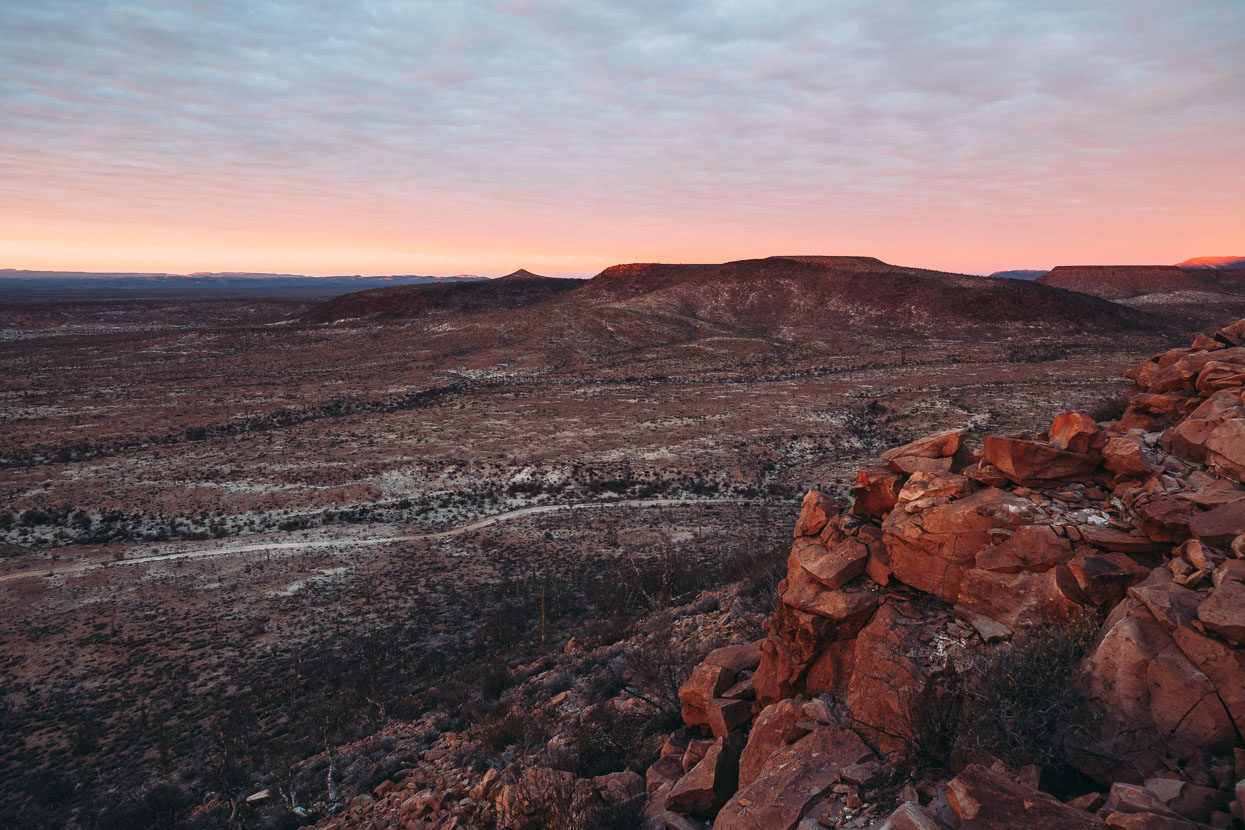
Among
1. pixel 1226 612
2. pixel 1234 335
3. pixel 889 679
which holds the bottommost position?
pixel 889 679

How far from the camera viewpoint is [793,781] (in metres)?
5.96

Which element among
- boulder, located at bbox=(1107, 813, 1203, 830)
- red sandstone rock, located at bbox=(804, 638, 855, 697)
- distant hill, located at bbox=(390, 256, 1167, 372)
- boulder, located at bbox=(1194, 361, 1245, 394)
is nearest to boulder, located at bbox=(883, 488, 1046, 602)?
red sandstone rock, located at bbox=(804, 638, 855, 697)

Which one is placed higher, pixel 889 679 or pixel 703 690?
pixel 889 679

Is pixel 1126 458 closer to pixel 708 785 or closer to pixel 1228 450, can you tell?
pixel 1228 450

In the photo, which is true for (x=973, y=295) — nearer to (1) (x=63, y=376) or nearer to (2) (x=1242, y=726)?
(2) (x=1242, y=726)

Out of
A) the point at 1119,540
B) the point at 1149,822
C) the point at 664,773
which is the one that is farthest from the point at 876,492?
the point at 1149,822

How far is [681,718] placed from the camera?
9.86m

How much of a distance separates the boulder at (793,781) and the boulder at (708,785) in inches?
28.7

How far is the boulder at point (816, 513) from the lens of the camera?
362 inches

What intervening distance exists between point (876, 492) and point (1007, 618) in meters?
2.58

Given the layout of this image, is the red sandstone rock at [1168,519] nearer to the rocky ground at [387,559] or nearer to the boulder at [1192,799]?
the boulder at [1192,799]

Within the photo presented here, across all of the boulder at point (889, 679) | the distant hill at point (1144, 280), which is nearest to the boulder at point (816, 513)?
the boulder at point (889, 679)

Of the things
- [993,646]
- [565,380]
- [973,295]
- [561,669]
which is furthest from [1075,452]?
[973,295]

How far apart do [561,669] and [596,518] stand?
13.6m
